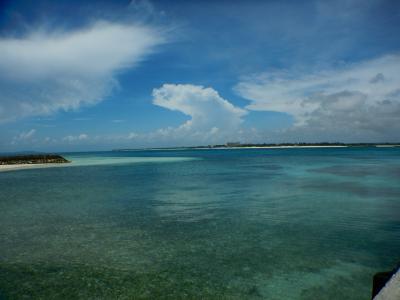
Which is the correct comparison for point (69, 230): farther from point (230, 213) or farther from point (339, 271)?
point (339, 271)

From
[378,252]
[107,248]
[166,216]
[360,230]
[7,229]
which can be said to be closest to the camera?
[378,252]

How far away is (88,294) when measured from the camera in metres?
6.84

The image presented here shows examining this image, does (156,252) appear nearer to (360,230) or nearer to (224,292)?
(224,292)

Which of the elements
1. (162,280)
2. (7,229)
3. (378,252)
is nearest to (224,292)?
(162,280)

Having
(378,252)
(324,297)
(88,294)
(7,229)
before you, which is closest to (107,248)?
(88,294)

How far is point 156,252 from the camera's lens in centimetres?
947

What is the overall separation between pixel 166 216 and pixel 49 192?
42.4 feet

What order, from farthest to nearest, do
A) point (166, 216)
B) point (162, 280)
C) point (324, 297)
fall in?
point (166, 216), point (162, 280), point (324, 297)

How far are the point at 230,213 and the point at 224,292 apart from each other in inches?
309

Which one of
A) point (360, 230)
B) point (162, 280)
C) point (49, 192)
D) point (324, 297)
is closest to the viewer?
point (324, 297)

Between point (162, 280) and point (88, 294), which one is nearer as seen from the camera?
point (88, 294)

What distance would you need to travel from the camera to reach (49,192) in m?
22.5

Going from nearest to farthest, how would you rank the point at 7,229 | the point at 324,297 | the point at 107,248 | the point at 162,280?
the point at 324,297 → the point at 162,280 → the point at 107,248 → the point at 7,229

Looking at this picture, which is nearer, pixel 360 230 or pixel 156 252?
pixel 156 252
